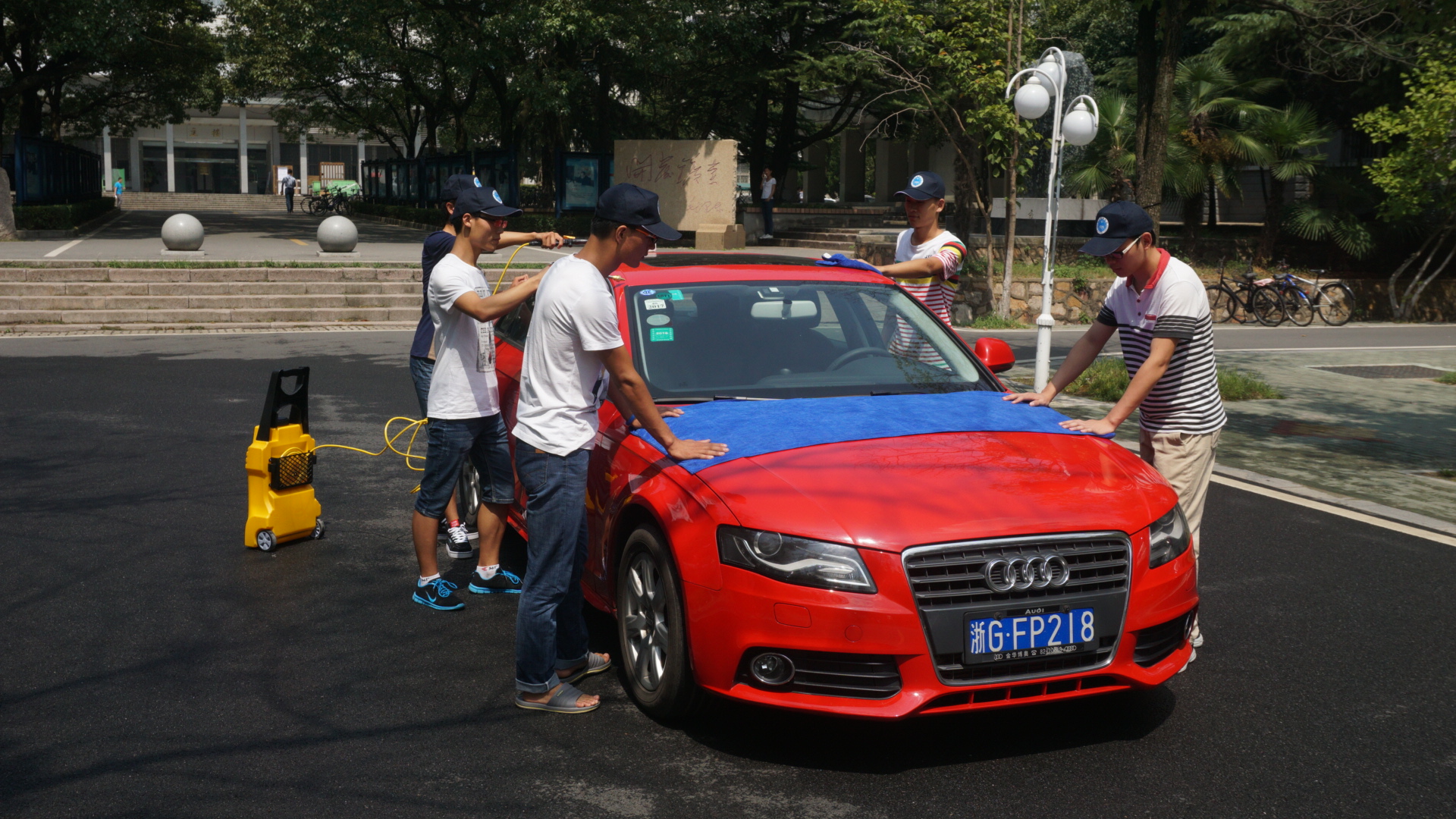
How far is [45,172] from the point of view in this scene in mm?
30578

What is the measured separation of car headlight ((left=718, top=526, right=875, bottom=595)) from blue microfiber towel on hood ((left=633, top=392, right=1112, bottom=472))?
42 centimetres

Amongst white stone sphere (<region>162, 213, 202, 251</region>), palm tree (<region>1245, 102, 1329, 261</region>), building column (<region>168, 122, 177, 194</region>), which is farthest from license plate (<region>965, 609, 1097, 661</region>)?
building column (<region>168, 122, 177, 194</region>)

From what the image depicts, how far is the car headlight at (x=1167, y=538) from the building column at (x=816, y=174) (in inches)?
2082

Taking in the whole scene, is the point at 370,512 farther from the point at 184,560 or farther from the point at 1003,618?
the point at 1003,618

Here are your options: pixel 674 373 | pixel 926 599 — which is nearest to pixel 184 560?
pixel 674 373

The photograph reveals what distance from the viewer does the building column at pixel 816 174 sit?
5759cm

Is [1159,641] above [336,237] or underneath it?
underneath

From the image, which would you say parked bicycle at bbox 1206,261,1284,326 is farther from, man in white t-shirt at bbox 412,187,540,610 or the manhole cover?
man in white t-shirt at bbox 412,187,540,610

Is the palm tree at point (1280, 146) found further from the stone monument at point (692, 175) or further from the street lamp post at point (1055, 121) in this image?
the stone monument at point (692, 175)

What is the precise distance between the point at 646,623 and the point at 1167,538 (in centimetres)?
179

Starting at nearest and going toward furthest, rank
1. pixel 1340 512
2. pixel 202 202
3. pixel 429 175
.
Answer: pixel 1340 512
pixel 429 175
pixel 202 202

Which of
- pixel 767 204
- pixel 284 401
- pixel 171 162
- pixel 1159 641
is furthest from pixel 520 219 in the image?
pixel 171 162

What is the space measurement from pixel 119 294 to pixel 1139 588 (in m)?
17.6

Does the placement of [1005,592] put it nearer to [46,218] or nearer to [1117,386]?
[1117,386]
